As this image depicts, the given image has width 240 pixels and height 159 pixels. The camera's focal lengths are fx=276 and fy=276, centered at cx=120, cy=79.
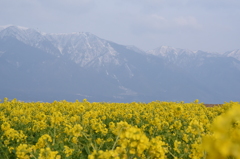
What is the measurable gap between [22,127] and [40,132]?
1.36 m

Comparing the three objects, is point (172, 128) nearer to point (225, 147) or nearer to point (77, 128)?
point (77, 128)

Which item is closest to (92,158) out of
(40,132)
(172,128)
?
(40,132)

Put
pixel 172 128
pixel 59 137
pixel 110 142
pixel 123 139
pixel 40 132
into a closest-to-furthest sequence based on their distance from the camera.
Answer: pixel 123 139
pixel 110 142
pixel 59 137
pixel 40 132
pixel 172 128

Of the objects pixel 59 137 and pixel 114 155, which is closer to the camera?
pixel 114 155

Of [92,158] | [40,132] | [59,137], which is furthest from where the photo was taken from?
[40,132]

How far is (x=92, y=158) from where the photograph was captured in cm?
203

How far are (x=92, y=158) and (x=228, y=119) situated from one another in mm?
1232

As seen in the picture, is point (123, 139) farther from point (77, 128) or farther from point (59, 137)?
point (59, 137)

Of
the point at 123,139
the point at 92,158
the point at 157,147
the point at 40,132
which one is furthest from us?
the point at 40,132

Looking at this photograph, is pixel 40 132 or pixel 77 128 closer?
pixel 77 128

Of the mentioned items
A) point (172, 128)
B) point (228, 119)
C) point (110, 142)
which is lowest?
point (228, 119)

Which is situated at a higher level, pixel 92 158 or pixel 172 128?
pixel 172 128

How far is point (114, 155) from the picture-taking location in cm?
215

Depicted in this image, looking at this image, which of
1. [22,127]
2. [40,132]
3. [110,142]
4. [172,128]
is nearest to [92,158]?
[110,142]
